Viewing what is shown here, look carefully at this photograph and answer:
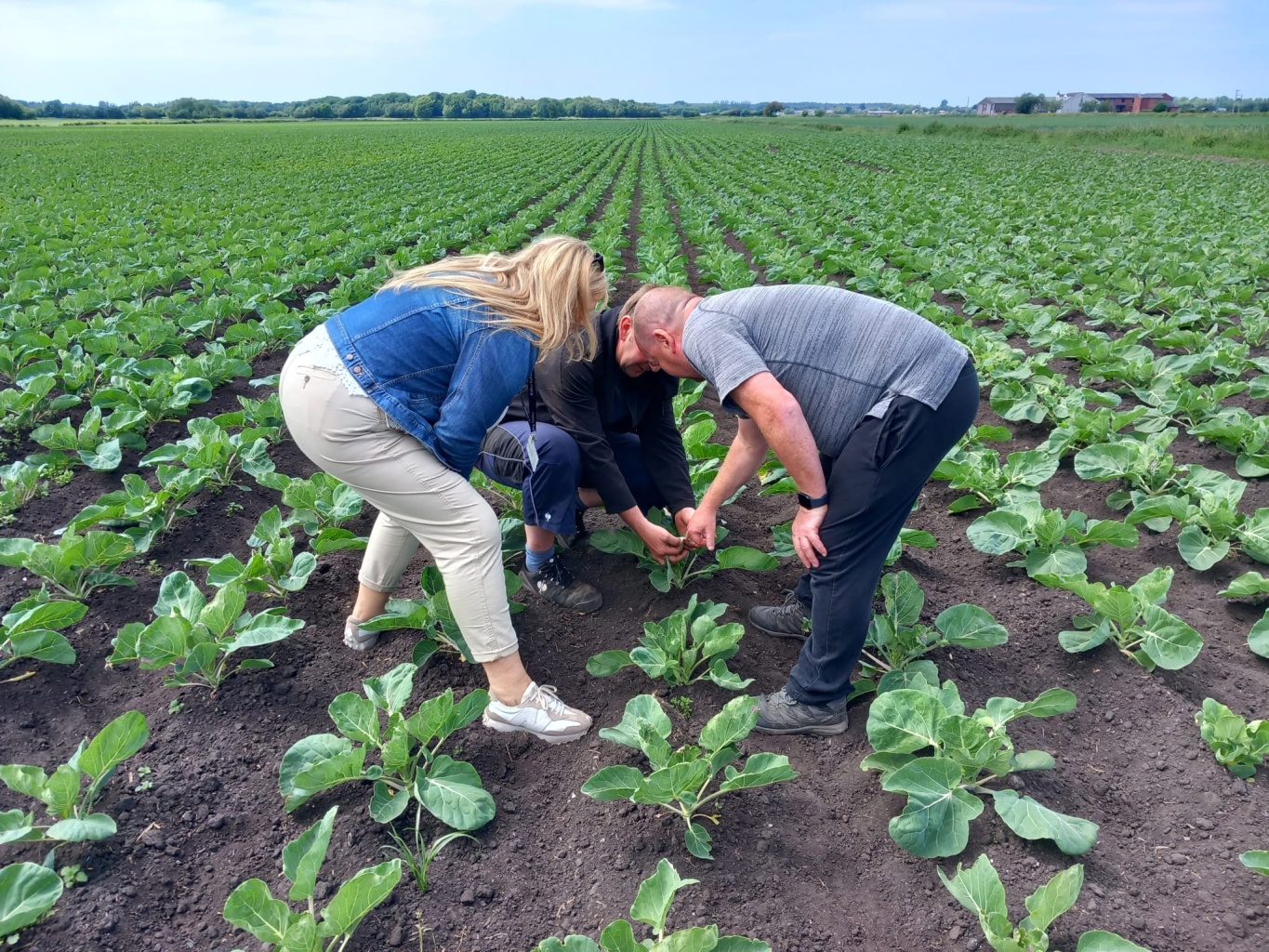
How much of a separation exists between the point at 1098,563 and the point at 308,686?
12.0ft

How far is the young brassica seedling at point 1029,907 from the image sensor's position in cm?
182

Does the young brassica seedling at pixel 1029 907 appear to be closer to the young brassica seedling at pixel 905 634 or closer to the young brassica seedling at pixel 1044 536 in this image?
the young brassica seedling at pixel 905 634

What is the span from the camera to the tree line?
308 ft

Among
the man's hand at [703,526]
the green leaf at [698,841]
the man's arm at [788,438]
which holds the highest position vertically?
the man's arm at [788,438]

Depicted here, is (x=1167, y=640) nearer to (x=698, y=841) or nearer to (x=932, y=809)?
(x=932, y=809)

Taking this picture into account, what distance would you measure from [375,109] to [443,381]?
397ft

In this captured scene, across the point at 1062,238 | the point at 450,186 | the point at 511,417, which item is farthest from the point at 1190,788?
the point at 450,186

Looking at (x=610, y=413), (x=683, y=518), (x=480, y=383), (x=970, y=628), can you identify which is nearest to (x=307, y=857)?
(x=480, y=383)

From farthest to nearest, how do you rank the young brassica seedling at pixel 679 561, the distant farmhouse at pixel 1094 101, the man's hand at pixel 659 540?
the distant farmhouse at pixel 1094 101 < the young brassica seedling at pixel 679 561 < the man's hand at pixel 659 540

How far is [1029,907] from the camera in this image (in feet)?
6.26

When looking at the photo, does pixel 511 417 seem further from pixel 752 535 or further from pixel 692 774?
pixel 692 774

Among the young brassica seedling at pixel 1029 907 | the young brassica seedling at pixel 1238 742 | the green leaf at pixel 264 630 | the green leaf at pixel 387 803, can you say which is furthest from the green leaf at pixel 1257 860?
the green leaf at pixel 264 630

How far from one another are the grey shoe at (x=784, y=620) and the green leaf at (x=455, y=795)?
56.0 inches

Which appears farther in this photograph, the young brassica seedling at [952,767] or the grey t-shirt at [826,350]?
the grey t-shirt at [826,350]
